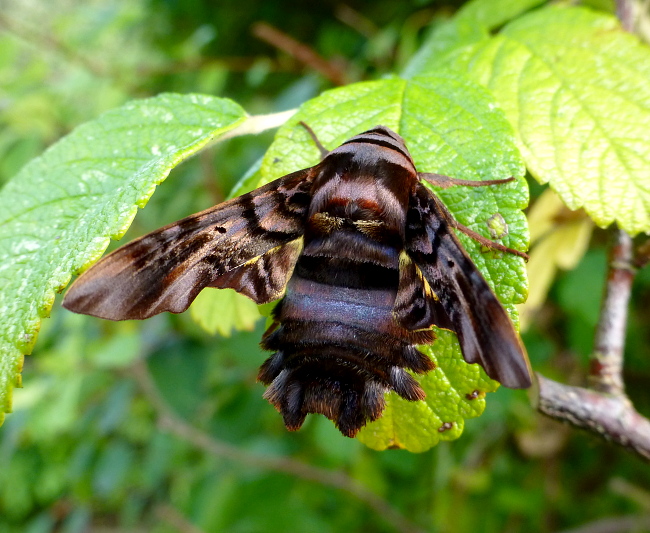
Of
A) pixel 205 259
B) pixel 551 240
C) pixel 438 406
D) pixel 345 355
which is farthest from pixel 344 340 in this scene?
pixel 551 240

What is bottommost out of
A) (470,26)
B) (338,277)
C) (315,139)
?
(338,277)

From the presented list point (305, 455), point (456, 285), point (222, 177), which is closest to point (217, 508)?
point (305, 455)

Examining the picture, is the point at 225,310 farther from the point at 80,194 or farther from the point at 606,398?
the point at 606,398

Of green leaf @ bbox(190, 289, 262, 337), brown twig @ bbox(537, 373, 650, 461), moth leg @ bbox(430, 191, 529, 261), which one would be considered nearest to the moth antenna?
moth leg @ bbox(430, 191, 529, 261)

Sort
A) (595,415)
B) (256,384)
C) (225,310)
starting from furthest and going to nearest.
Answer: (256,384) < (225,310) < (595,415)

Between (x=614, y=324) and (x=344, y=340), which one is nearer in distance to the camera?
(x=344, y=340)

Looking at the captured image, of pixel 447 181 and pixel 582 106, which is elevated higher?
pixel 582 106
